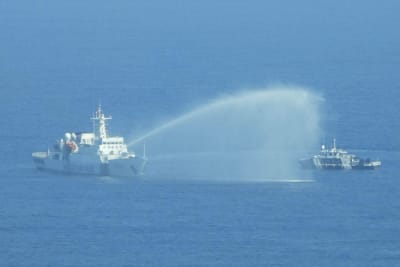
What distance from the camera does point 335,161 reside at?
16400cm

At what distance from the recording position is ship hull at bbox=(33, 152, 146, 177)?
528 ft

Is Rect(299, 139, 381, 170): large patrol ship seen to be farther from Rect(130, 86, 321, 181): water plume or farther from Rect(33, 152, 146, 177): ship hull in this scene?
Rect(33, 152, 146, 177): ship hull

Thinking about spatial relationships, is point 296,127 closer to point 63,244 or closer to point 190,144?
point 190,144

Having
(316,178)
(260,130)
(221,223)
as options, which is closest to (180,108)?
(260,130)

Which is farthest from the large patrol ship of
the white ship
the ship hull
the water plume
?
the ship hull

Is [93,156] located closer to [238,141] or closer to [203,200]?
[238,141]

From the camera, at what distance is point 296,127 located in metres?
173

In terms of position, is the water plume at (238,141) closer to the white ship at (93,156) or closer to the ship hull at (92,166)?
the ship hull at (92,166)

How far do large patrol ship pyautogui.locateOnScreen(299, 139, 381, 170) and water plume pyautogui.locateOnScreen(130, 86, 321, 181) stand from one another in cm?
110

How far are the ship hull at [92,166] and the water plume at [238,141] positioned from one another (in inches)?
55.8

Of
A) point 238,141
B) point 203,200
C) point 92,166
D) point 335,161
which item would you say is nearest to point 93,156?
point 92,166

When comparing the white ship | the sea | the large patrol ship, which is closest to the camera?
the sea

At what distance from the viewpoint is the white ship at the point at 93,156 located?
161500 mm

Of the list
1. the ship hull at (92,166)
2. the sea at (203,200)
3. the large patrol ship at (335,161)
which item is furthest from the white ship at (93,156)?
the large patrol ship at (335,161)
